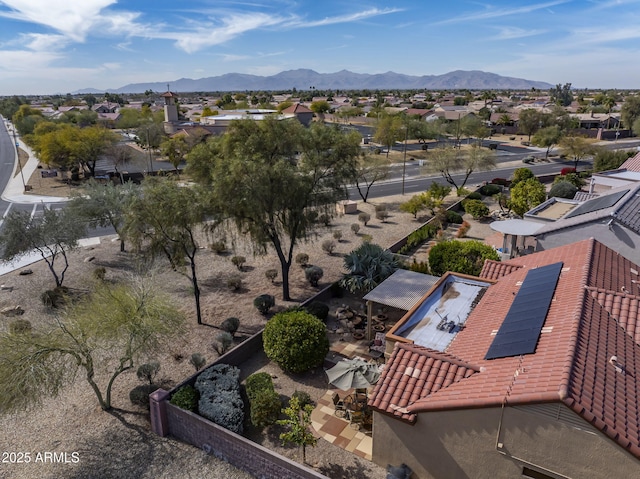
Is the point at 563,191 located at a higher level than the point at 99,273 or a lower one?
higher

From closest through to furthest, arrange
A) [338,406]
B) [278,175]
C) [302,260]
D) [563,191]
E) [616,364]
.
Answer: [616,364]
[338,406]
[278,175]
[302,260]
[563,191]

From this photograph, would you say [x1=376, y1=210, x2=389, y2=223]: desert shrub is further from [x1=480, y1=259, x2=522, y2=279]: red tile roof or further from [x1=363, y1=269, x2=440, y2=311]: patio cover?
[x1=480, y1=259, x2=522, y2=279]: red tile roof

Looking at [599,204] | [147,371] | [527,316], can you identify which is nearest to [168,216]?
[147,371]

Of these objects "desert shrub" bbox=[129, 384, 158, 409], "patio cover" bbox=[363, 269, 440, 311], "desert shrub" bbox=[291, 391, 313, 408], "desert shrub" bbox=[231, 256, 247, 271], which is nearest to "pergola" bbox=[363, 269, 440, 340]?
"patio cover" bbox=[363, 269, 440, 311]

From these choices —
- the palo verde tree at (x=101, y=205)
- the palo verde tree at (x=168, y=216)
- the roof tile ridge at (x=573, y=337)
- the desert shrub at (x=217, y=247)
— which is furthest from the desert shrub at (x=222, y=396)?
the palo verde tree at (x=101, y=205)

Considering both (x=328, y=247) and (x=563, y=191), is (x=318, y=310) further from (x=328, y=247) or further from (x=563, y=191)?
(x=563, y=191)

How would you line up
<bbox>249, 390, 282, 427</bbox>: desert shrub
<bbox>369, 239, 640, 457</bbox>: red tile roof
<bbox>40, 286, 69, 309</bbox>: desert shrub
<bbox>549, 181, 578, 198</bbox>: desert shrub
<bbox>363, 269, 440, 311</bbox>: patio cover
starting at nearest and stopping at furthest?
<bbox>369, 239, 640, 457</bbox>: red tile roof < <bbox>249, 390, 282, 427</bbox>: desert shrub < <bbox>363, 269, 440, 311</bbox>: patio cover < <bbox>40, 286, 69, 309</bbox>: desert shrub < <bbox>549, 181, 578, 198</bbox>: desert shrub
